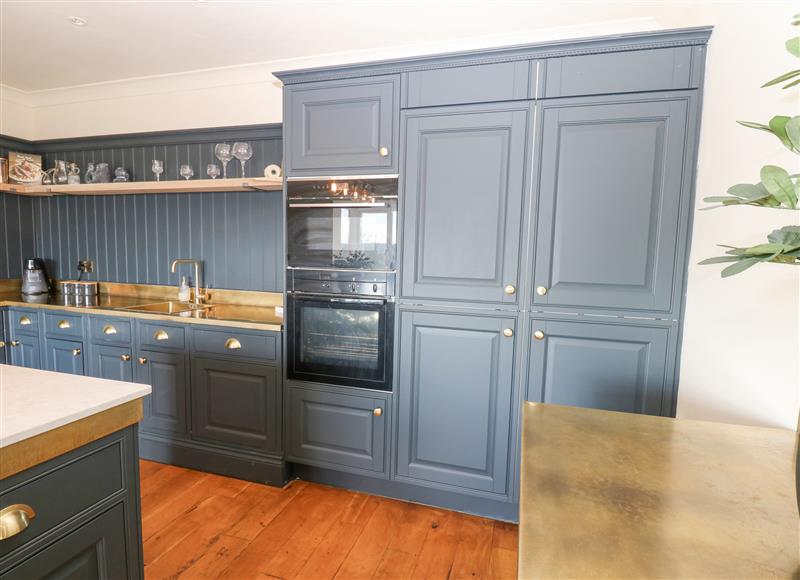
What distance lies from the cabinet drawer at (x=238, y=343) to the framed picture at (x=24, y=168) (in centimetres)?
217

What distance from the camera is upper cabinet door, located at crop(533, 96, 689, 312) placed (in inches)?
68.5

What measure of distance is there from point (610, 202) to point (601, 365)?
69 cm

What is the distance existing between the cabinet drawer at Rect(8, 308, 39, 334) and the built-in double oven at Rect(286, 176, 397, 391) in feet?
6.30

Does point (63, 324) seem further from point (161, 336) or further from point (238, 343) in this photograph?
point (238, 343)

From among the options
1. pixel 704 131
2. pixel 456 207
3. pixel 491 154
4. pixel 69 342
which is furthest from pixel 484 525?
pixel 69 342

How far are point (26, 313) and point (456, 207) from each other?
2951 mm

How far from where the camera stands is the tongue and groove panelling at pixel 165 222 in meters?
2.85

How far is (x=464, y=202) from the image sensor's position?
197 cm

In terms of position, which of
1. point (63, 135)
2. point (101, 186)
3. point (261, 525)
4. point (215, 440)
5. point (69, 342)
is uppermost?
point (63, 135)

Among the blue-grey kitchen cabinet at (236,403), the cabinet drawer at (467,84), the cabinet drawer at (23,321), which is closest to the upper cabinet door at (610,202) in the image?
the cabinet drawer at (467,84)

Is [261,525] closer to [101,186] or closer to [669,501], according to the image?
[669,501]

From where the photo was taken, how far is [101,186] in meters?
2.90

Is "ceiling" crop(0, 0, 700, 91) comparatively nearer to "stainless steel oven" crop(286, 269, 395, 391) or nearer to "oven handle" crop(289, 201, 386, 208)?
"oven handle" crop(289, 201, 386, 208)

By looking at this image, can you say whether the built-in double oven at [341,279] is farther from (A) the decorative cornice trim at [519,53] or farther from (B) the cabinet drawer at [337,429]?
(A) the decorative cornice trim at [519,53]
